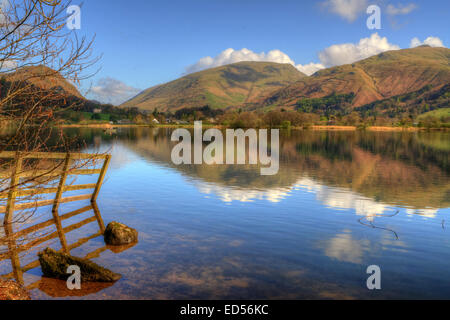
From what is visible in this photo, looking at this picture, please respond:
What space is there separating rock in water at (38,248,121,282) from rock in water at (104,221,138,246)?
2652 millimetres

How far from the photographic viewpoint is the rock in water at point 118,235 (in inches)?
480

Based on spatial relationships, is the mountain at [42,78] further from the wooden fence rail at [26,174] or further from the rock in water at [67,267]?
the rock in water at [67,267]

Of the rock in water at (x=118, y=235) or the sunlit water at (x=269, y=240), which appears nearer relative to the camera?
the sunlit water at (x=269, y=240)

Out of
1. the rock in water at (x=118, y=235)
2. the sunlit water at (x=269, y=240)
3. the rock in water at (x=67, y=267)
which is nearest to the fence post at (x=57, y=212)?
the sunlit water at (x=269, y=240)

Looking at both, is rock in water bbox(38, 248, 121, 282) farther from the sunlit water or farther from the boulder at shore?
the boulder at shore

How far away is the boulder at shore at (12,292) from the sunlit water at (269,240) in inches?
27.7

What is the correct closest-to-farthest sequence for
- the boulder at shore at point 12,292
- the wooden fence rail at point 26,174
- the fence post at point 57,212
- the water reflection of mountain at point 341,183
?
the wooden fence rail at point 26,174, the boulder at shore at point 12,292, the fence post at point 57,212, the water reflection of mountain at point 341,183

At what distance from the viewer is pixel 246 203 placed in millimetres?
19656

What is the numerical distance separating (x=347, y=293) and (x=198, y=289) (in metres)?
Result: 3.69

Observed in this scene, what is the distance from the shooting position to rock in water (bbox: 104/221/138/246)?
12203mm

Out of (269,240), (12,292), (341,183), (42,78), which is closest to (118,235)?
(12,292)

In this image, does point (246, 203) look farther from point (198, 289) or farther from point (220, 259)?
point (198, 289)
